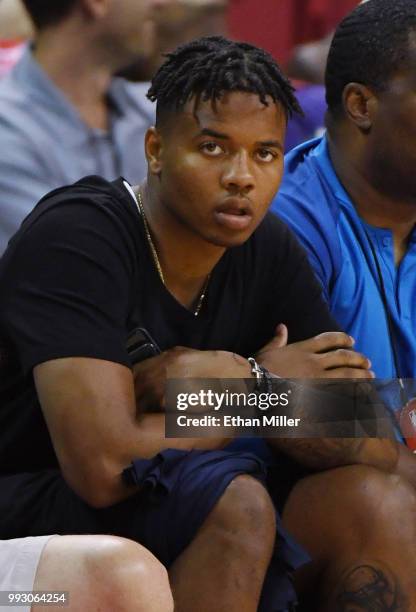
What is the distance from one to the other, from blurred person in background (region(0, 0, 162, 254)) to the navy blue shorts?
3.80 ft

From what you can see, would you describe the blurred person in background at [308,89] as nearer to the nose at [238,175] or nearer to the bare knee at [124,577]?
the nose at [238,175]

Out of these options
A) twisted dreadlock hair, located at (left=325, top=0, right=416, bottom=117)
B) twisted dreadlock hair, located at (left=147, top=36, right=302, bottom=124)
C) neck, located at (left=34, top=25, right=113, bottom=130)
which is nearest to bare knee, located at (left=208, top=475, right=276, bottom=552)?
twisted dreadlock hair, located at (left=147, top=36, right=302, bottom=124)

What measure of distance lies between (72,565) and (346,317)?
47.8 inches

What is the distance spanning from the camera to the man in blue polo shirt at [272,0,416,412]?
319 centimetres

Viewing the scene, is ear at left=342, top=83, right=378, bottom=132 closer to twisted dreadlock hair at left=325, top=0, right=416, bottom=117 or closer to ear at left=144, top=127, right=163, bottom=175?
twisted dreadlock hair at left=325, top=0, right=416, bottom=117

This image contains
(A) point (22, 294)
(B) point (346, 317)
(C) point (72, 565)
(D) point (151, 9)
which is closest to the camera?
(C) point (72, 565)

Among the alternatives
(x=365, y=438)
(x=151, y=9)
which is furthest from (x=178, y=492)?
(x=151, y=9)

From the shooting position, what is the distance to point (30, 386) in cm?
263

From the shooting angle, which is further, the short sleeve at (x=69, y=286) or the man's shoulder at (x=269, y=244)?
the man's shoulder at (x=269, y=244)

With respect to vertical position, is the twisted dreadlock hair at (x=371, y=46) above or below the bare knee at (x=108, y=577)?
above

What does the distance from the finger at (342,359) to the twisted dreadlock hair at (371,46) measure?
801mm

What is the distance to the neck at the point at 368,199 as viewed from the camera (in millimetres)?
3354

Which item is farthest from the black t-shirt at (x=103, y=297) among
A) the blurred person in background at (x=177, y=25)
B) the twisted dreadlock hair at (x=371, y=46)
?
the blurred person in background at (x=177, y=25)

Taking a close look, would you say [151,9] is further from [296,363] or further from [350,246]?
[296,363]
